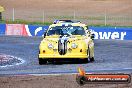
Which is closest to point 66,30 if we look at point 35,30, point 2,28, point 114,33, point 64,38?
point 64,38

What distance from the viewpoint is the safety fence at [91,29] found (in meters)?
35.7

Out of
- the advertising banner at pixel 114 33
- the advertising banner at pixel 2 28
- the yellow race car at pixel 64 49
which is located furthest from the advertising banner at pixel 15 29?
the yellow race car at pixel 64 49

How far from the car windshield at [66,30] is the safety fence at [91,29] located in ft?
48.2

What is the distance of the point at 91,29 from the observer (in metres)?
36.6

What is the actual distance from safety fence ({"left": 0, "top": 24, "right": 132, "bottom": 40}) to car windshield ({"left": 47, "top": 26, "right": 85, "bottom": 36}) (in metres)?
14.7

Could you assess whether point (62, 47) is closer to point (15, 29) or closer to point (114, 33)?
point (114, 33)

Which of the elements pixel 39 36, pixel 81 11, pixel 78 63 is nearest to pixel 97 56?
pixel 78 63

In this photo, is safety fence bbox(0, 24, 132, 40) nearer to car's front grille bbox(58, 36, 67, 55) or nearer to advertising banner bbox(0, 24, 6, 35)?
advertising banner bbox(0, 24, 6, 35)

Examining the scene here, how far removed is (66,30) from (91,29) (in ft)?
52.5

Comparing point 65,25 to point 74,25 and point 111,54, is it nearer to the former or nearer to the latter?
point 74,25

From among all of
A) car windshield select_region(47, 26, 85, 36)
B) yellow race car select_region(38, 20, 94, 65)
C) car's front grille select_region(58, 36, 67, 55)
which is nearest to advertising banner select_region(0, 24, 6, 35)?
car windshield select_region(47, 26, 85, 36)

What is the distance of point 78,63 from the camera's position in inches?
768

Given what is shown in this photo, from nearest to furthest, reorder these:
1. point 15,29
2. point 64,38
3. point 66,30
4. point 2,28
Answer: point 64,38 < point 66,30 < point 15,29 < point 2,28

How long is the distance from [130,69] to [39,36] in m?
22.2
